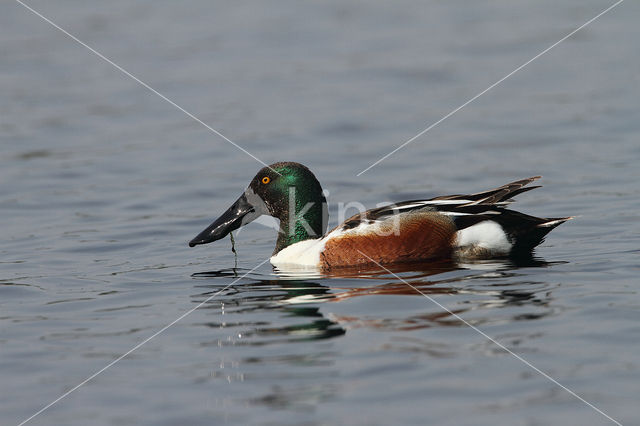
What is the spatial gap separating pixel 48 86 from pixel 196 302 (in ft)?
30.1

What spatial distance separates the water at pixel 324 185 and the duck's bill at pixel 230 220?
0.82 ft

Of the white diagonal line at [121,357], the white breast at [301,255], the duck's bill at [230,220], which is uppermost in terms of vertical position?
the duck's bill at [230,220]

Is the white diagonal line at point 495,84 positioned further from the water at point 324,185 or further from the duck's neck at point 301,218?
the duck's neck at point 301,218

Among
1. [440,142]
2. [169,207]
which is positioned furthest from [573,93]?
[169,207]

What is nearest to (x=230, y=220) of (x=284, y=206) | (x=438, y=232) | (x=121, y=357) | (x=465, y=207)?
(x=284, y=206)

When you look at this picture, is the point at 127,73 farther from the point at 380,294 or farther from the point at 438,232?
the point at 380,294

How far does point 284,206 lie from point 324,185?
2687 mm

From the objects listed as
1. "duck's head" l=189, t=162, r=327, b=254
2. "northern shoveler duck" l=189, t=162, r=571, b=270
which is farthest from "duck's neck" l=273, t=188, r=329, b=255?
"northern shoveler duck" l=189, t=162, r=571, b=270

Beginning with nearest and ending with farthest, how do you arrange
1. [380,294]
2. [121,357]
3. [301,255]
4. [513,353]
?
[513,353], [121,357], [380,294], [301,255]

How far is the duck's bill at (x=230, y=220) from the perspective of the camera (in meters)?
8.88

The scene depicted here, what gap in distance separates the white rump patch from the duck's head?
1.39 metres

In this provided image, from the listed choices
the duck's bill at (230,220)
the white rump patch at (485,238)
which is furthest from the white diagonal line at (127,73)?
the white rump patch at (485,238)

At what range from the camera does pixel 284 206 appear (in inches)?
353

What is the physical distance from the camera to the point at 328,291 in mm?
7609
